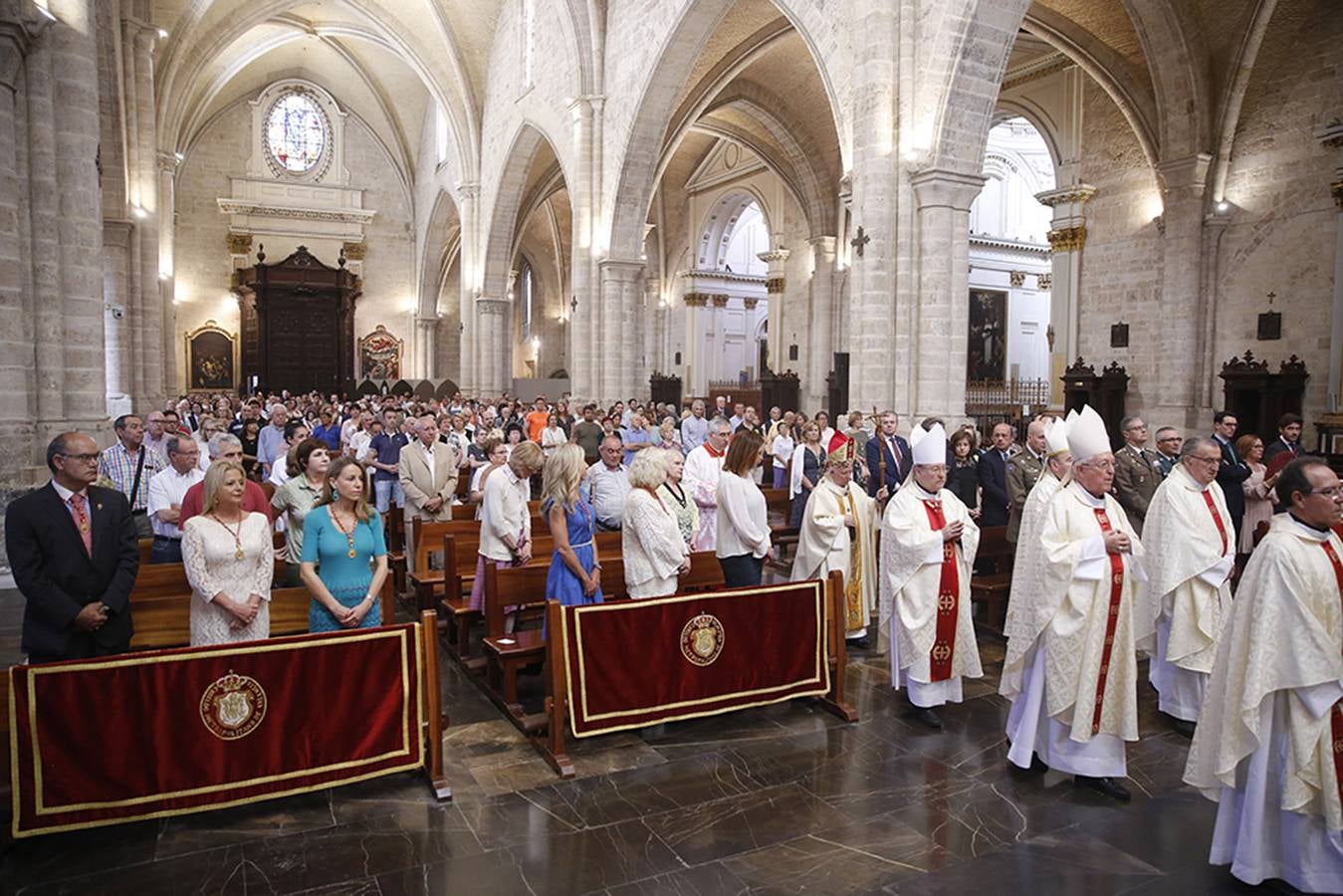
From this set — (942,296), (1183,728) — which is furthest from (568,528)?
(942,296)

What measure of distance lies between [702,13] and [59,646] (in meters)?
15.3

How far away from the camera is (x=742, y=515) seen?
19.0ft

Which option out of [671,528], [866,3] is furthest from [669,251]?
[671,528]

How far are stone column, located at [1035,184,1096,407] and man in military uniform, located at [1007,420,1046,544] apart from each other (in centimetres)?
1277

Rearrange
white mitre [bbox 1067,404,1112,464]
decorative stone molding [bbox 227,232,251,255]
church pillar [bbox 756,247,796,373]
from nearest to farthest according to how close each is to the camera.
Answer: white mitre [bbox 1067,404,1112,464], church pillar [bbox 756,247,796,373], decorative stone molding [bbox 227,232,251,255]

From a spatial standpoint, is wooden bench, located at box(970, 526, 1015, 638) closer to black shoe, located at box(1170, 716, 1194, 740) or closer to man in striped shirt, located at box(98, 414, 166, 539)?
black shoe, located at box(1170, 716, 1194, 740)

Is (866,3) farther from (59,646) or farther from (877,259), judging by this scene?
(59,646)

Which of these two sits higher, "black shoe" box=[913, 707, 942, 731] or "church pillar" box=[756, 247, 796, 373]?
"church pillar" box=[756, 247, 796, 373]

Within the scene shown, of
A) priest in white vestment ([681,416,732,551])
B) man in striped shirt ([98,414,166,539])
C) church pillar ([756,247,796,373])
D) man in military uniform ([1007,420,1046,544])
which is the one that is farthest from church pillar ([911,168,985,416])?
church pillar ([756,247,796,373])

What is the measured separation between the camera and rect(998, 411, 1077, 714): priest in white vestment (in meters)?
4.55

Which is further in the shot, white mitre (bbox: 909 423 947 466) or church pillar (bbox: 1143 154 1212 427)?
church pillar (bbox: 1143 154 1212 427)

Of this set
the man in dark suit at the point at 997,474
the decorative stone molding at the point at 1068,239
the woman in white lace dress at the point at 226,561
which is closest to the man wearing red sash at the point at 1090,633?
the man in dark suit at the point at 997,474

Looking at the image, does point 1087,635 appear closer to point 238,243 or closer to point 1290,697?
point 1290,697

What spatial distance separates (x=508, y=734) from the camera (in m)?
5.16
